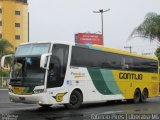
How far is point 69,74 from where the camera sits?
19.8m

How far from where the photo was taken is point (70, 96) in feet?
65.3

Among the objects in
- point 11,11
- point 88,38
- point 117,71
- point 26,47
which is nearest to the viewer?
point 26,47

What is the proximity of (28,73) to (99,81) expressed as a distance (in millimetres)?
4849

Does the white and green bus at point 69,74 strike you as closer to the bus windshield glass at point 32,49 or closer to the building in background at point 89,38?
the bus windshield glass at point 32,49

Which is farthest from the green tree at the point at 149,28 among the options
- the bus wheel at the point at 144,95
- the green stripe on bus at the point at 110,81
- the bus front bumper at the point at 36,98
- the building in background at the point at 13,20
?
the building in background at the point at 13,20

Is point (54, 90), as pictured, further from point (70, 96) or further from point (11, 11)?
point (11, 11)

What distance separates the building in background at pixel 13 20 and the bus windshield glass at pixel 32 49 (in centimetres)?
7273

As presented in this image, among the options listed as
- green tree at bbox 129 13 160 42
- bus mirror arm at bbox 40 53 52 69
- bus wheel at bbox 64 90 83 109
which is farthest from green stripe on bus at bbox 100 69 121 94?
green tree at bbox 129 13 160 42

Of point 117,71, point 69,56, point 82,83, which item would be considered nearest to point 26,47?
A: point 69,56

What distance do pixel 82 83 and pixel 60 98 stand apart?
2.05 meters

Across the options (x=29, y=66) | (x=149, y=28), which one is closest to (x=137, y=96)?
(x=29, y=66)

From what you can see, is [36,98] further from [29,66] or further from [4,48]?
→ [4,48]

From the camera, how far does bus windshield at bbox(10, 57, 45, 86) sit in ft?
60.3

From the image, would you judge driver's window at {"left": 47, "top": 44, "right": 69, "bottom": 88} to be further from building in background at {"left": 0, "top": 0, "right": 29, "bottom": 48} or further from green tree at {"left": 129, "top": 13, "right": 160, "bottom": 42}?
building in background at {"left": 0, "top": 0, "right": 29, "bottom": 48}
